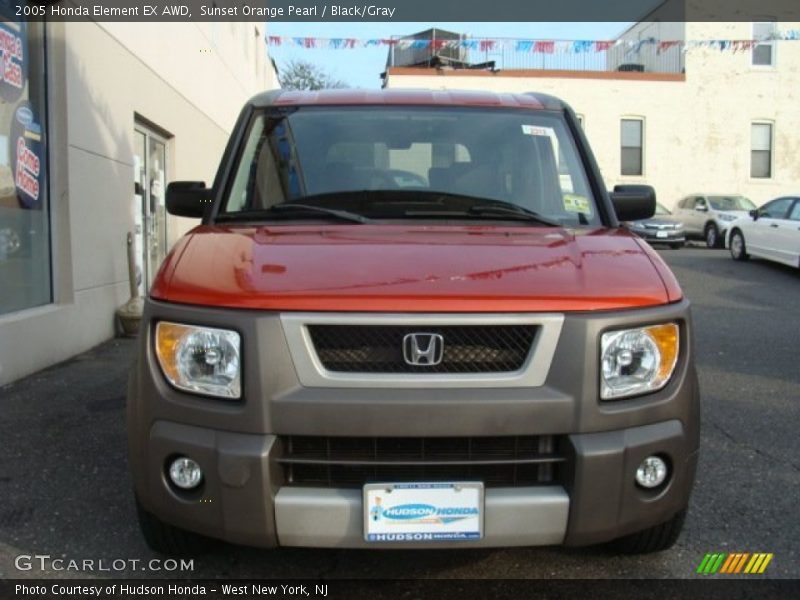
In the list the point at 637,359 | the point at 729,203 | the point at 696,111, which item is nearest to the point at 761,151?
the point at 696,111

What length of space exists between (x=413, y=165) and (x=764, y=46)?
26105mm

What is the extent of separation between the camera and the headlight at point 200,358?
2379 millimetres

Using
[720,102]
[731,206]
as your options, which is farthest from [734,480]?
[720,102]

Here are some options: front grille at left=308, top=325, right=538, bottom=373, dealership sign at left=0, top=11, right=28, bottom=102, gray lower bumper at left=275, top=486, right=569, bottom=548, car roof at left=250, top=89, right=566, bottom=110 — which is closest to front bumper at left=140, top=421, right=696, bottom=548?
gray lower bumper at left=275, top=486, right=569, bottom=548

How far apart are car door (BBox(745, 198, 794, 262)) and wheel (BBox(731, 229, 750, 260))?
25 cm

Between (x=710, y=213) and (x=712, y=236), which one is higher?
(x=710, y=213)

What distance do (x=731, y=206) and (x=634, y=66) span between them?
26.3 feet

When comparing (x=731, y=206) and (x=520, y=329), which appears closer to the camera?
(x=520, y=329)

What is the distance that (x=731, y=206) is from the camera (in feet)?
69.4

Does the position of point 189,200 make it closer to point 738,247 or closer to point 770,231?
point 770,231

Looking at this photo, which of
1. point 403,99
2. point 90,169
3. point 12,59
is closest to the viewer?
point 403,99

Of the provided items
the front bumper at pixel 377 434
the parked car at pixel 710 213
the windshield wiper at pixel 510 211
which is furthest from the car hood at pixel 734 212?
the front bumper at pixel 377 434

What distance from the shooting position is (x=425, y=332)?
2354 millimetres

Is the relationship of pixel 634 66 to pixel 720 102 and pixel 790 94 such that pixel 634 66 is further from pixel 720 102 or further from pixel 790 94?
pixel 790 94
